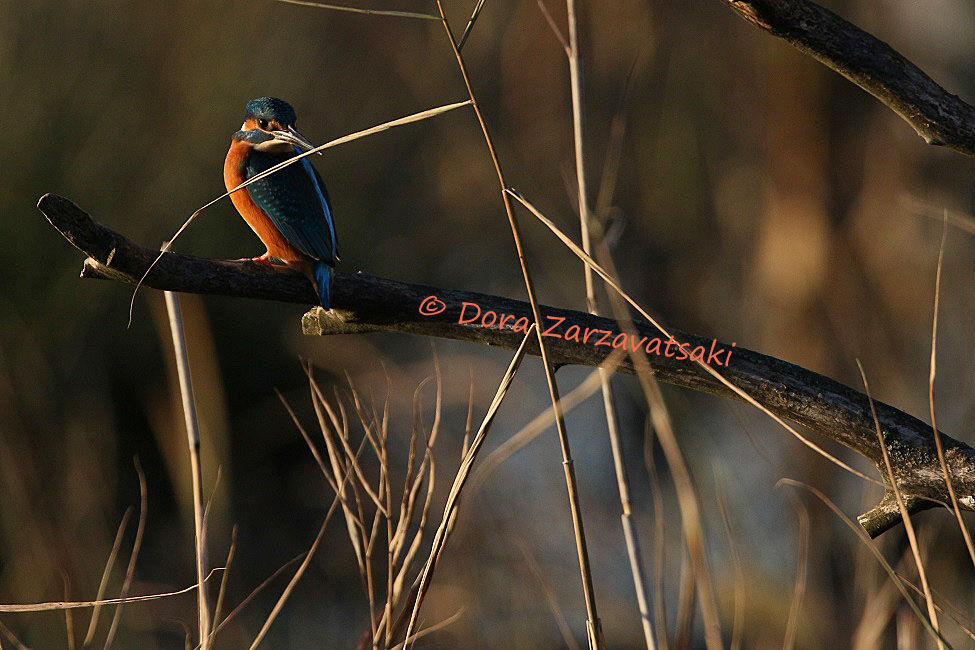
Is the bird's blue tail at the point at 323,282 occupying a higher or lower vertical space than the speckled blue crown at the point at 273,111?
lower

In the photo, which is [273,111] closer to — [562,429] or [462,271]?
[562,429]

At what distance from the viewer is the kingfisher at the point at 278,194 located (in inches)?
48.5

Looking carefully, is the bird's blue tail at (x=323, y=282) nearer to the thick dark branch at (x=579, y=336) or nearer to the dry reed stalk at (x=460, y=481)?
the thick dark branch at (x=579, y=336)

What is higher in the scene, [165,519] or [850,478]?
[850,478]

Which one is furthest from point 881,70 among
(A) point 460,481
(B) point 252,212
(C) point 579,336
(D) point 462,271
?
(D) point 462,271

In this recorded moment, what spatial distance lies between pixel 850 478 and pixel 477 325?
2.83 meters

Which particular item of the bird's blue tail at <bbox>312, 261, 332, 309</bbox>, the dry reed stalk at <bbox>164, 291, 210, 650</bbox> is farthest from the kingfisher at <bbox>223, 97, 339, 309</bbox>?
the dry reed stalk at <bbox>164, 291, 210, 650</bbox>

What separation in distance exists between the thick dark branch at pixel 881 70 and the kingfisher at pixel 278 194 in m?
0.57

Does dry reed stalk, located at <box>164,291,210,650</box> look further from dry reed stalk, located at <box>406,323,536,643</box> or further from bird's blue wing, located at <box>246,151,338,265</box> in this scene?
bird's blue wing, located at <box>246,151,338,265</box>

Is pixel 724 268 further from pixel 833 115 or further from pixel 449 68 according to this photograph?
pixel 449 68

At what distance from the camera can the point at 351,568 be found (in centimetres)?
300

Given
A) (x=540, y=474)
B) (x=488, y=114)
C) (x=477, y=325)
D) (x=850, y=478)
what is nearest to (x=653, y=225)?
(x=488, y=114)

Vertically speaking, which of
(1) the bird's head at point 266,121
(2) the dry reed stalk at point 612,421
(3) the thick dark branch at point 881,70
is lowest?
Answer: (2) the dry reed stalk at point 612,421

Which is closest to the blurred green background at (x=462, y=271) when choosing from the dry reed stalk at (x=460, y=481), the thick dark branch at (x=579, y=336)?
the thick dark branch at (x=579, y=336)
